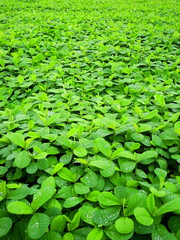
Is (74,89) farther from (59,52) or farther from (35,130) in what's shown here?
(59,52)

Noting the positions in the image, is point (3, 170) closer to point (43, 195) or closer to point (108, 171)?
point (43, 195)

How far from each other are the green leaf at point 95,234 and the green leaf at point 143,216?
194 millimetres

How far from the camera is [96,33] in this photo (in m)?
4.50

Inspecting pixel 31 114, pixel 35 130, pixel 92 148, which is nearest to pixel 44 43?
pixel 31 114

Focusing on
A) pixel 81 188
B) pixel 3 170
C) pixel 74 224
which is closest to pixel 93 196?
pixel 81 188

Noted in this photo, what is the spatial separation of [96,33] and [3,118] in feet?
11.1

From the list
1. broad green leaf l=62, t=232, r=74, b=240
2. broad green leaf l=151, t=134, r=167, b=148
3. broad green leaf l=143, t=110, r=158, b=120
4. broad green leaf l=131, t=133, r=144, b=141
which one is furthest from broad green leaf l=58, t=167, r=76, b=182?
broad green leaf l=143, t=110, r=158, b=120

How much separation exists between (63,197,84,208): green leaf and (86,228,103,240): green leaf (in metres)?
0.19

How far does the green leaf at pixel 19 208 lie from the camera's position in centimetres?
102

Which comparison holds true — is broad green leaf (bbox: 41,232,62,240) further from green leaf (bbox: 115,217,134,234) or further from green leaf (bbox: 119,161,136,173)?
green leaf (bbox: 119,161,136,173)

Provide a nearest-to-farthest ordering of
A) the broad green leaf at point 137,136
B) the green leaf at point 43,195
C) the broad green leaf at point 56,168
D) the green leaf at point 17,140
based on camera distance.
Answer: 1. the green leaf at point 43,195
2. the broad green leaf at point 56,168
3. the green leaf at point 17,140
4. the broad green leaf at point 137,136

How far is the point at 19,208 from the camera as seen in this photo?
40.8 inches

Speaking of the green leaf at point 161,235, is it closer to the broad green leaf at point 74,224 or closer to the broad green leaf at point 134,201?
the broad green leaf at point 134,201

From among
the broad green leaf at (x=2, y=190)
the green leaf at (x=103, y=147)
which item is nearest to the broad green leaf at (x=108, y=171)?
the green leaf at (x=103, y=147)
